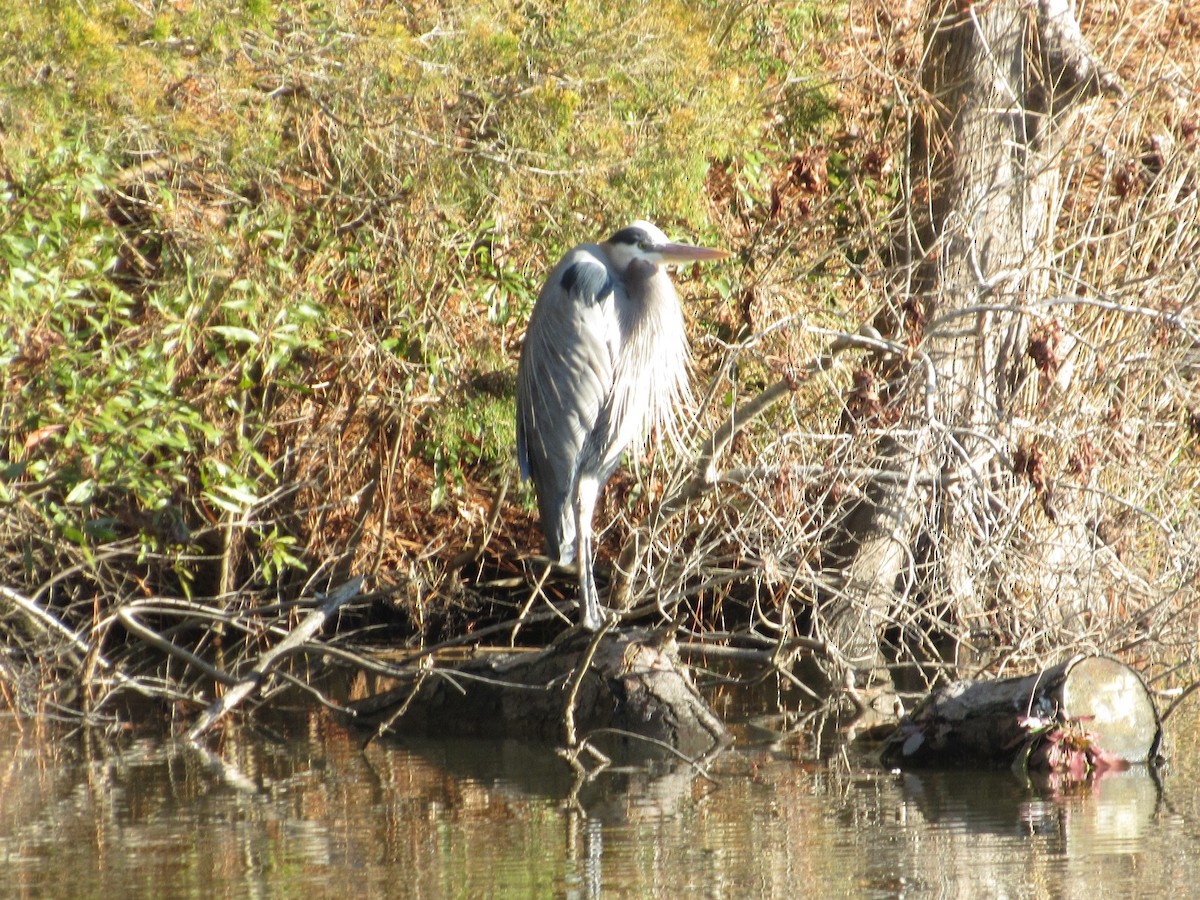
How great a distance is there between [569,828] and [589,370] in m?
2.90

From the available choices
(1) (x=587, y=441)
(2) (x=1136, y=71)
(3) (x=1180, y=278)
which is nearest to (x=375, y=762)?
Result: (1) (x=587, y=441)

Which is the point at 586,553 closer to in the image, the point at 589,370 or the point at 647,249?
the point at 589,370

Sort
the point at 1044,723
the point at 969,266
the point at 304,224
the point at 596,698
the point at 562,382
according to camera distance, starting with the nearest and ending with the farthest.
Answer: the point at 1044,723 → the point at 596,698 → the point at 562,382 → the point at 969,266 → the point at 304,224

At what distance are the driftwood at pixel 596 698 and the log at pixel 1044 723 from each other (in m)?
0.85

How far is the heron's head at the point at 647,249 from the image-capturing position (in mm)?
6742

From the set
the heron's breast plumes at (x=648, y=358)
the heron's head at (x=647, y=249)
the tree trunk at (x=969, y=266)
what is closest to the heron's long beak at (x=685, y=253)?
the heron's head at (x=647, y=249)

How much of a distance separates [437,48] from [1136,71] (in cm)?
359

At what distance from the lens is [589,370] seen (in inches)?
280

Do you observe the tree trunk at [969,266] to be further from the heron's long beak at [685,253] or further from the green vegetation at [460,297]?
the heron's long beak at [685,253]

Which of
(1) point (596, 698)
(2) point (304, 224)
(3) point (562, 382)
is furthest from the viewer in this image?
(2) point (304, 224)

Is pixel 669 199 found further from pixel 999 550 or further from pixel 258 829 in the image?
pixel 258 829

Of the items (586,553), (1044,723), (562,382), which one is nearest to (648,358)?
(562,382)

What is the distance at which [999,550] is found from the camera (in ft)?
18.7

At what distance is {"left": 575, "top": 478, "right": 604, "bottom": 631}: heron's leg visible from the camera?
6324 mm
